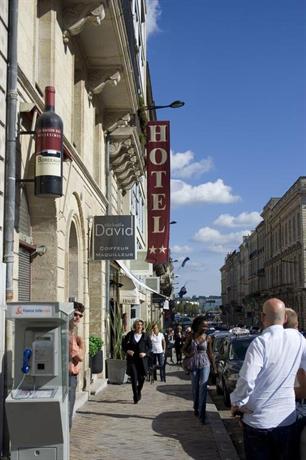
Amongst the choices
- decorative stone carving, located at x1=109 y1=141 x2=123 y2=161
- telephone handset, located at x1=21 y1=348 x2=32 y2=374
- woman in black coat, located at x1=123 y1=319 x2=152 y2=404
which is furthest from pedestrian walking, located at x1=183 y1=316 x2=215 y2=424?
decorative stone carving, located at x1=109 y1=141 x2=123 y2=161

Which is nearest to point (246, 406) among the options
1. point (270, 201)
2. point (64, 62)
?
point (64, 62)

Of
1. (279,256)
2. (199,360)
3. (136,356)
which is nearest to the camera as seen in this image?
(199,360)

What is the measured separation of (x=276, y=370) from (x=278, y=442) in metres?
0.52

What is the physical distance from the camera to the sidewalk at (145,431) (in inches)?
339

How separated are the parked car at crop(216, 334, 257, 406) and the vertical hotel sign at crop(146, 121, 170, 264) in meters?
5.26

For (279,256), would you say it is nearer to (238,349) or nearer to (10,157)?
(238,349)

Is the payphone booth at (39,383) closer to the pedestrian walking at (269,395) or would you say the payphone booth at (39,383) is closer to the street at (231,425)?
the pedestrian walking at (269,395)

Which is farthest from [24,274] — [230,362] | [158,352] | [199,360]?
[158,352]

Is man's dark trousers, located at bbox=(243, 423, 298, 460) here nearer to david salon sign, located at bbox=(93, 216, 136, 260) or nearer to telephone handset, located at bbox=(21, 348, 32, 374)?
telephone handset, located at bbox=(21, 348, 32, 374)

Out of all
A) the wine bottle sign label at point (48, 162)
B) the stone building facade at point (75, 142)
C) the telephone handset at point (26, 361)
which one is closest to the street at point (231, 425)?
the stone building facade at point (75, 142)

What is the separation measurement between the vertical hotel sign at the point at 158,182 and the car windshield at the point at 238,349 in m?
6.00

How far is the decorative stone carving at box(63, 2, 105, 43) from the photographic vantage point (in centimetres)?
1180

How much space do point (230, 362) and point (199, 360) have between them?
463cm

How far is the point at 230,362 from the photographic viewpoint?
15562 mm
